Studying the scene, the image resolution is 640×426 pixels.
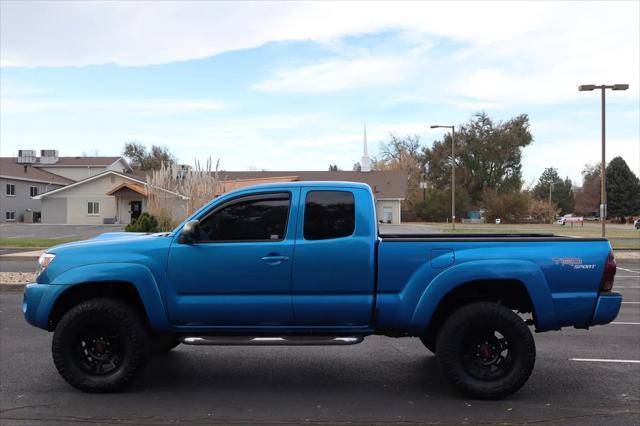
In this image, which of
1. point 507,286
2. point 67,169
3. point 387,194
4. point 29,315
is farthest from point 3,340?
point 67,169

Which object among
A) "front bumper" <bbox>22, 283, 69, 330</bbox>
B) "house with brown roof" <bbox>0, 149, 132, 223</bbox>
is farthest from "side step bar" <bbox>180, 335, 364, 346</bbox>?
"house with brown roof" <bbox>0, 149, 132, 223</bbox>

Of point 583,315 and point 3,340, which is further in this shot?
point 3,340

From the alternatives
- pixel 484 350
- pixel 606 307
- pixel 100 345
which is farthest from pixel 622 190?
pixel 100 345

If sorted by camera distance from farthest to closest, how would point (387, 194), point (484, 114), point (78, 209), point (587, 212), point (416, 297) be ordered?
point (587, 212)
point (484, 114)
point (387, 194)
point (78, 209)
point (416, 297)

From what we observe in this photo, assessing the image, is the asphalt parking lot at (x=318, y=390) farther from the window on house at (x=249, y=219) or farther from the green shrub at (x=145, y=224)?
the green shrub at (x=145, y=224)

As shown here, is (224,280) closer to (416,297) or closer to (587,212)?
(416,297)

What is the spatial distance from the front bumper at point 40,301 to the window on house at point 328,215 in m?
2.31

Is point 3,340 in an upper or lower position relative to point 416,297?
lower

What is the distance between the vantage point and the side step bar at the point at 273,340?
5.06 meters

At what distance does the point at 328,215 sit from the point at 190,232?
1.26 m

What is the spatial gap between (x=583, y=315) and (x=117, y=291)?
4.32 metres

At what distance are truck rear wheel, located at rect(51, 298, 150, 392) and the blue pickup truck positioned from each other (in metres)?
0.01

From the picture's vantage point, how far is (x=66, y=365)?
5.18m

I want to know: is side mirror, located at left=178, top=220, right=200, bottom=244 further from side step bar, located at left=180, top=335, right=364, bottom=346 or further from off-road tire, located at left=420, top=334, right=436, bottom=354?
off-road tire, located at left=420, top=334, right=436, bottom=354
